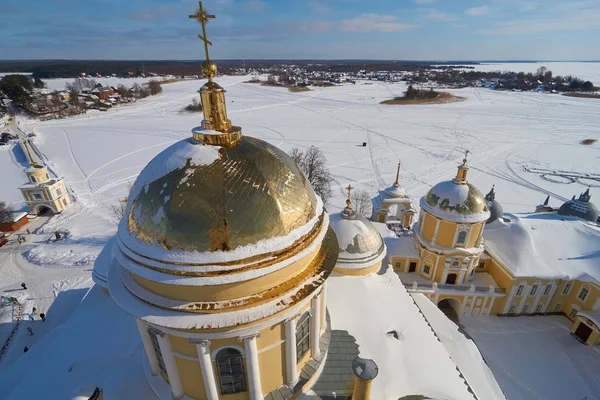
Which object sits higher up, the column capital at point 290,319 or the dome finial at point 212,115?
the dome finial at point 212,115

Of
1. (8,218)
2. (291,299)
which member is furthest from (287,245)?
(8,218)

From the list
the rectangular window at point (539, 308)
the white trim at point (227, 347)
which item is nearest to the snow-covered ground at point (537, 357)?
the rectangular window at point (539, 308)

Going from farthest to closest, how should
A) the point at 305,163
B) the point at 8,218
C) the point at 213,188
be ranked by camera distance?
the point at 305,163
the point at 8,218
the point at 213,188

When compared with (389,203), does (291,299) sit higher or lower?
higher

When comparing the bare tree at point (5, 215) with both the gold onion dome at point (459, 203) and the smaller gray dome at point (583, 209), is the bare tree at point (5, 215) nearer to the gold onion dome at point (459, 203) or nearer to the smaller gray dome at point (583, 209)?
the gold onion dome at point (459, 203)

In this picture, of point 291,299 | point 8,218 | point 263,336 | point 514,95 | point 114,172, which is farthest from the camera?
point 514,95

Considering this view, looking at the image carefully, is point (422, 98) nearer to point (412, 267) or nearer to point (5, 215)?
point (412, 267)

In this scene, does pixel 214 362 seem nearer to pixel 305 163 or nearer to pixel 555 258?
pixel 555 258

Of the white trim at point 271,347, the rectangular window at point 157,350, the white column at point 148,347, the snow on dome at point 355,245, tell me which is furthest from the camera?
the snow on dome at point 355,245
